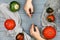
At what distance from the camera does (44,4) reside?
1.10 metres

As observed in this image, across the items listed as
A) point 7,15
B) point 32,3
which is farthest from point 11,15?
point 32,3

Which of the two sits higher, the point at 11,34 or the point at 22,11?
the point at 22,11

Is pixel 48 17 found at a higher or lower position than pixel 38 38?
higher

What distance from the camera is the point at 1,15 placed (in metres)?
1.09

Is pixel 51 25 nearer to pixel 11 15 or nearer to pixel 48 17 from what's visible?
pixel 48 17

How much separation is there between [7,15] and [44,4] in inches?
9.3

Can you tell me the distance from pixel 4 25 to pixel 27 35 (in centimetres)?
15

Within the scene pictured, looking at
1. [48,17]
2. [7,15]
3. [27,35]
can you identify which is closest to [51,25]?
[48,17]

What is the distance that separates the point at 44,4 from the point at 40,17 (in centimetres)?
8

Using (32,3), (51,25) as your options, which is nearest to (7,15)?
(32,3)

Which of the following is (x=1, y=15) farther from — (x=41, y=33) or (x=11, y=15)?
(x=41, y=33)

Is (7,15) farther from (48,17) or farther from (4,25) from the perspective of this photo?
(48,17)

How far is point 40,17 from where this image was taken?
43.0 inches

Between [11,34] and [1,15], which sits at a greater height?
[1,15]
